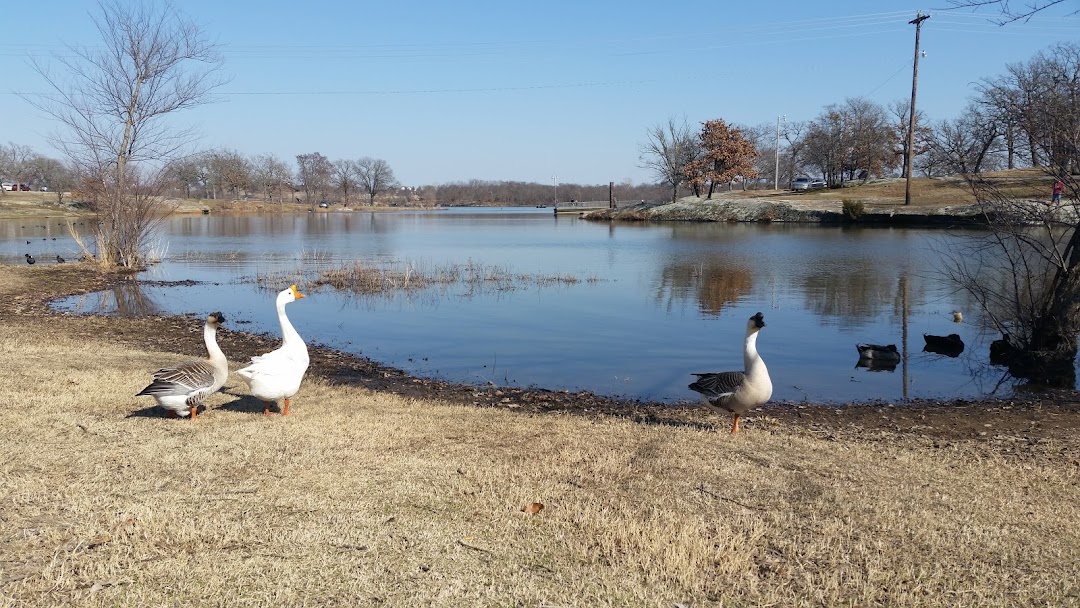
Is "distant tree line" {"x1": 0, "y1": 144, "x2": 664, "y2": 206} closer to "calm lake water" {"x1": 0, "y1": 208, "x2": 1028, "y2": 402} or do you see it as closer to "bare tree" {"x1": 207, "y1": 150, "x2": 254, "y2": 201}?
"bare tree" {"x1": 207, "y1": 150, "x2": 254, "y2": 201}

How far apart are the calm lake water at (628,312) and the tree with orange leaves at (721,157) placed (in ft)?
121

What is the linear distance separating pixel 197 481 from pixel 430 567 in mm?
2482

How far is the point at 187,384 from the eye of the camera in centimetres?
755

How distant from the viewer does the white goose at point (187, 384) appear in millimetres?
7422

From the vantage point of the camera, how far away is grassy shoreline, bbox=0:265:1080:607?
426 cm

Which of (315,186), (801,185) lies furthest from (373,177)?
(801,185)

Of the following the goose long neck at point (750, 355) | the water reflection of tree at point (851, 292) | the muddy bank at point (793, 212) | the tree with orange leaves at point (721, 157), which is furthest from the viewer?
the tree with orange leaves at point (721, 157)

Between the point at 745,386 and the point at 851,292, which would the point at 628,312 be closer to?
the point at 851,292

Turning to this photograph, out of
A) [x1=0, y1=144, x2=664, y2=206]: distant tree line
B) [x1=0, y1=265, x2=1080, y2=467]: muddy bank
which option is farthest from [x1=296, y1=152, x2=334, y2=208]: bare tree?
[x1=0, y1=265, x2=1080, y2=467]: muddy bank

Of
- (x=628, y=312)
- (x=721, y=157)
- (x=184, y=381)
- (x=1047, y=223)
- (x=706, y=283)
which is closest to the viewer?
(x=184, y=381)

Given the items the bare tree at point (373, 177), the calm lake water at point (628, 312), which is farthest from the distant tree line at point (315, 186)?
the calm lake water at point (628, 312)

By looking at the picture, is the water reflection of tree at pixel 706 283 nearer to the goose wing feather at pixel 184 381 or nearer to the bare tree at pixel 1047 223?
the bare tree at pixel 1047 223

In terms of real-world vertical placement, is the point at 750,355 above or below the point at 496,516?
above

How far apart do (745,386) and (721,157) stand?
2772 inches
